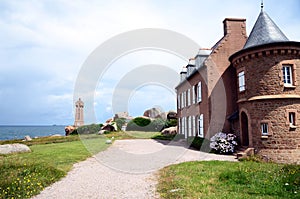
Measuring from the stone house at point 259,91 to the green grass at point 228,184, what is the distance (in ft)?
14.5

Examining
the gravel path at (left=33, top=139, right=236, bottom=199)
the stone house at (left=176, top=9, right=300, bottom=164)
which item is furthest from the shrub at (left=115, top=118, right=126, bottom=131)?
the gravel path at (left=33, top=139, right=236, bottom=199)

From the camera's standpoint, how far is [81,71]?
1276cm

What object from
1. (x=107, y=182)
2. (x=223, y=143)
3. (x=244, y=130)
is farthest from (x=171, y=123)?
(x=107, y=182)

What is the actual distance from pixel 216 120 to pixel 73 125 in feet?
95.7

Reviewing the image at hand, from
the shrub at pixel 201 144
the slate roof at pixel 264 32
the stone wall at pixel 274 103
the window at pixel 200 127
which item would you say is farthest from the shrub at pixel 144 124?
the stone wall at pixel 274 103

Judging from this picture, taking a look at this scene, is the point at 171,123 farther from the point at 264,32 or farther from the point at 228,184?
the point at 228,184

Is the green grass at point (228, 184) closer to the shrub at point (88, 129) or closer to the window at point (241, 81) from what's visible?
the window at point (241, 81)

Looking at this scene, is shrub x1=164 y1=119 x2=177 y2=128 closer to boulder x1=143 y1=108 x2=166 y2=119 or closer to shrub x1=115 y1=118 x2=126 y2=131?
boulder x1=143 y1=108 x2=166 y2=119

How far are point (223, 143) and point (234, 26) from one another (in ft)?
30.4

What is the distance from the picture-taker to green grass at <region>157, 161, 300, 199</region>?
6293 mm

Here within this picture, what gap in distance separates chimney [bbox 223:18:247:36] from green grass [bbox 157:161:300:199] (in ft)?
39.9

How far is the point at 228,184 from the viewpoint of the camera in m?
7.24

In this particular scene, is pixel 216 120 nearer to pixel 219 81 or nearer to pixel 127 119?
pixel 219 81

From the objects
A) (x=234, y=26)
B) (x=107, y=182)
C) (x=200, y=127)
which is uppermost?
(x=234, y=26)
